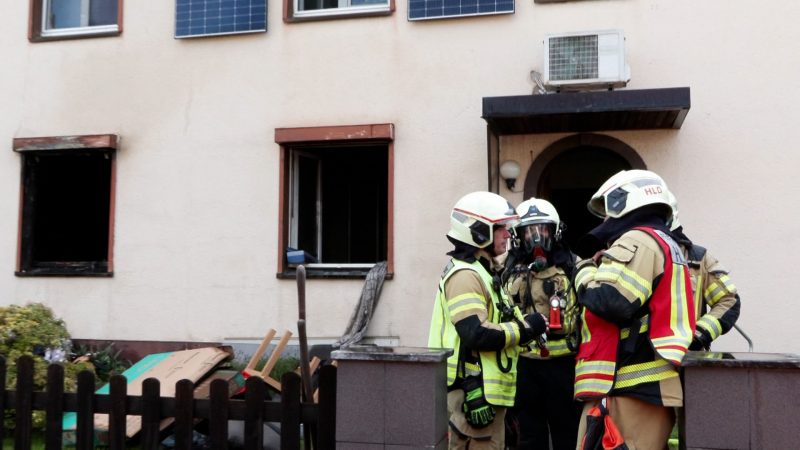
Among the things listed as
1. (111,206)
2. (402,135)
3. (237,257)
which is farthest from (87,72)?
(402,135)

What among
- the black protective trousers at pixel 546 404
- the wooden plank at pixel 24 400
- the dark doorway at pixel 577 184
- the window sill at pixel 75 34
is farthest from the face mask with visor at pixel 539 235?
the window sill at pixel 75 34

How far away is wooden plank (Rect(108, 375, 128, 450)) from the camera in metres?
4.43

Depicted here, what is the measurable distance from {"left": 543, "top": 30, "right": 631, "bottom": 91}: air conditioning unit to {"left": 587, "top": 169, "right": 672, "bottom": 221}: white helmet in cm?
411

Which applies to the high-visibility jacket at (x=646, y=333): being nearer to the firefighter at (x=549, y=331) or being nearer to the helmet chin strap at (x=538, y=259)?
the firefighter at (x=549, y=331)

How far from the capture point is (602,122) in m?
7.65

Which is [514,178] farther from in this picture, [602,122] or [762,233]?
[762,233]

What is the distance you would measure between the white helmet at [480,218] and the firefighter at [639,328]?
0.59 meters

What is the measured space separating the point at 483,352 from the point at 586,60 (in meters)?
4.55

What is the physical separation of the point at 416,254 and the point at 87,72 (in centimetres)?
466

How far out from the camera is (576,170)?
1016cm

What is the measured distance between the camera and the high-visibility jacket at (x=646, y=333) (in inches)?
127

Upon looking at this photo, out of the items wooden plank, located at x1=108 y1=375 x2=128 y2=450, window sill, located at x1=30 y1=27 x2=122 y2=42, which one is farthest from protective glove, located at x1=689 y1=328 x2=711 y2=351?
window sill, located at x1=30 y1=27 x2=122 y2=42

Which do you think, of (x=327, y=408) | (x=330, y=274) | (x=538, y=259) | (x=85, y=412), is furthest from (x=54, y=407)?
(x=330, y=274)

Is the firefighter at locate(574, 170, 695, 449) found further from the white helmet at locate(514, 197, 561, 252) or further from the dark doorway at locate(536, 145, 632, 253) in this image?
the dark doorway at locate(536, 145, 632, 253)
